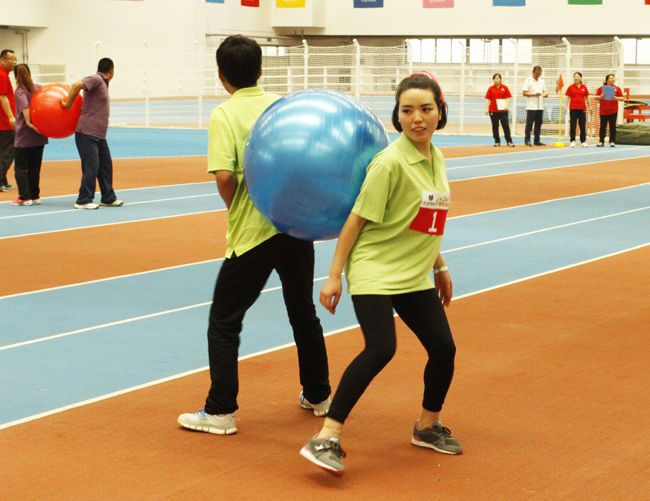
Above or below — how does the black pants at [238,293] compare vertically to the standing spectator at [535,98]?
below

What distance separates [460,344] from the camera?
5.63 meters

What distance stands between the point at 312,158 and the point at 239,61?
2.38 feet

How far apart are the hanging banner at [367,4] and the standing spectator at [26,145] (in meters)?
35.7

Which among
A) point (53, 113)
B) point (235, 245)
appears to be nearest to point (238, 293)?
point (235, 245)

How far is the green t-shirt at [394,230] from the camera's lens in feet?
11.3

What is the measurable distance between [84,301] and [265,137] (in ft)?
11.7

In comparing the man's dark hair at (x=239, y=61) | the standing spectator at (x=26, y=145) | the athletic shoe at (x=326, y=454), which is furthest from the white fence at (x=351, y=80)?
the athletic shoe at (x=326, y=454)

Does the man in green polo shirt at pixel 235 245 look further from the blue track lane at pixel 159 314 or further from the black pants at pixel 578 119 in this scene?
the black pants at pixel 578 119

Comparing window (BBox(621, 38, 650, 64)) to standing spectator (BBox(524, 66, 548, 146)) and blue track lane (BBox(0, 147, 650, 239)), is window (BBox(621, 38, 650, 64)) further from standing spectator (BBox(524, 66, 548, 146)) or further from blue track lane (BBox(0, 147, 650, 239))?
blue track lane (BBox(0, 147, 650, 239))

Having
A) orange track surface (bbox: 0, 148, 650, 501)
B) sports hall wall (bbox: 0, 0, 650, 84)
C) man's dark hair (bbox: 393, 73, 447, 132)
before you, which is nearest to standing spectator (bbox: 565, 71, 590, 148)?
orange track surface (bbox: 0, 148, 650, 501)

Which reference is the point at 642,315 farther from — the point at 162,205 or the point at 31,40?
the point at 31,40

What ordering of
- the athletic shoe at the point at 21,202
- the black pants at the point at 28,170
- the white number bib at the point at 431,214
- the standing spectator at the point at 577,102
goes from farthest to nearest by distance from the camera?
1. the standing spectator at the point at 577,102
2. the athletic shoe at the point at 21,202
3. the black pants at the point at 28,170
4. the white number bib at the point at 431,214

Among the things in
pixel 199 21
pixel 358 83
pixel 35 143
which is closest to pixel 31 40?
pixel 199 21

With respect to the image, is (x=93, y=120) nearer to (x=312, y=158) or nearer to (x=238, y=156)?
(x=238, y=156)
